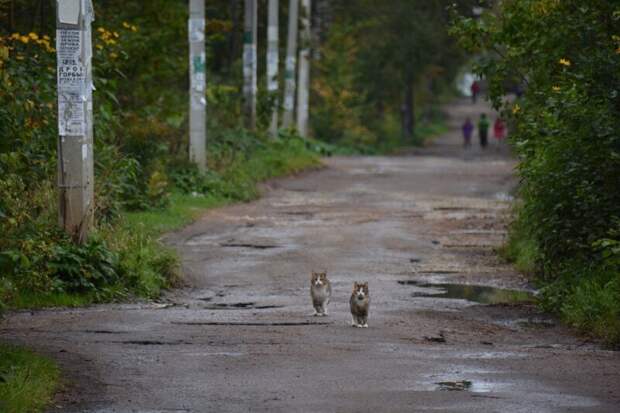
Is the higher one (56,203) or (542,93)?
(542,93)

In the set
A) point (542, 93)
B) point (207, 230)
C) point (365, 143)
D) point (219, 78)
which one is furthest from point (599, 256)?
point (365, 143)

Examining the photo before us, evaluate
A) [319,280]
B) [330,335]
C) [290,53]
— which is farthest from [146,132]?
[290,53]

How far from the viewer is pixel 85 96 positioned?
16.4 meters

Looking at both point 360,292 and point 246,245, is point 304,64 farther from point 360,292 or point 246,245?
point 360,292

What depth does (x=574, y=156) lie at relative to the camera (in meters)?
16.4

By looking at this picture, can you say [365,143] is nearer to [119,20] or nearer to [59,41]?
[119,20]

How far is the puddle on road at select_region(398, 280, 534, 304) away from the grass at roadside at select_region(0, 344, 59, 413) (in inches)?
296

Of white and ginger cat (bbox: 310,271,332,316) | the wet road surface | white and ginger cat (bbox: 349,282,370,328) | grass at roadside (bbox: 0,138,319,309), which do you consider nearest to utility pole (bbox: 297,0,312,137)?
the wet road surface

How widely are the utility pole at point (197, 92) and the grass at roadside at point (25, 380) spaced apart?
19.7m

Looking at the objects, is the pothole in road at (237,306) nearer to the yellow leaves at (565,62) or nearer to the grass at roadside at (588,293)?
the grass at roadside at (588,293)

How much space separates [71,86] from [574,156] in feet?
19.6

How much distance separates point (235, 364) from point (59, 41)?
6.18 metres

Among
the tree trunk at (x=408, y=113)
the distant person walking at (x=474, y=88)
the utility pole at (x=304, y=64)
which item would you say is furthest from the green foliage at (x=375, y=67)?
the distant person walking at (x=474, y=88)

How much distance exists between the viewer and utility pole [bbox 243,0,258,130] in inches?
1548
